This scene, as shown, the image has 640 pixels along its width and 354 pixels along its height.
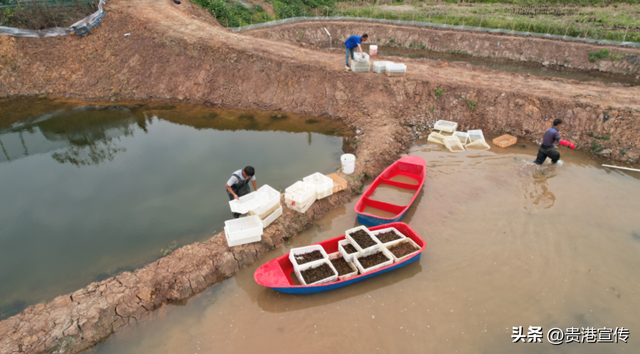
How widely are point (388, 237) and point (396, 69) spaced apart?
9.27 metres

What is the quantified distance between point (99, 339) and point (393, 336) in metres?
5.46

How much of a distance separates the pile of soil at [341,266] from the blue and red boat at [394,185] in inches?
55.3

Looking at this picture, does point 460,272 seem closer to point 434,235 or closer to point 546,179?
point 434,235

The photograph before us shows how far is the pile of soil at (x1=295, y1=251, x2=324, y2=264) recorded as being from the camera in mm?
6645

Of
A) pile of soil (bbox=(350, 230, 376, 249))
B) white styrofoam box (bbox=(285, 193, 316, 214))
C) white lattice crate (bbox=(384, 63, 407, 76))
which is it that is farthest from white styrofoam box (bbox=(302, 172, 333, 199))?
white lattice crate (bbox=(384, 63, 407, 76))

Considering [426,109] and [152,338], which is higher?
[426,109]

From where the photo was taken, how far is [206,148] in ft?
37.5

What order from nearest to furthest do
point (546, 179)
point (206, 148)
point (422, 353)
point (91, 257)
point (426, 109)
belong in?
point (422, 353)
point (91, 257)
point (546, 179)
point (206, 148)
point (426, 109)

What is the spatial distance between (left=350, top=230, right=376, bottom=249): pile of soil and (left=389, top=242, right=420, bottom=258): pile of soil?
50 cm

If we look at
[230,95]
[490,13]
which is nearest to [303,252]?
[230,95]

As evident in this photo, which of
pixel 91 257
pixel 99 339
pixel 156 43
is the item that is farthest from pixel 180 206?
pixel 156 43

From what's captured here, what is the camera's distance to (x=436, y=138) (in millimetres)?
11734

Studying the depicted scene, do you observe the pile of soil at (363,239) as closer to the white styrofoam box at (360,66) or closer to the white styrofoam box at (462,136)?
the white styrofoam box at (462,136)

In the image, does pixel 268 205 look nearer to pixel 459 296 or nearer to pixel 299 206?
pixel 299 206
